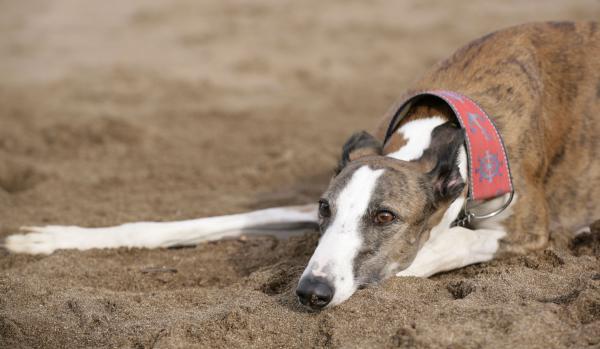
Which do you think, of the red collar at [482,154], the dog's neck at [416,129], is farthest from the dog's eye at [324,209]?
the red collar at [482,154]

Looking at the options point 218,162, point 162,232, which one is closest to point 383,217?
point 162,232

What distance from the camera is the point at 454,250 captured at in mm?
4332

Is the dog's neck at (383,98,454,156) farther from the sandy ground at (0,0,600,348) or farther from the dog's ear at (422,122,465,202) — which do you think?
the sandy ground at (0,0,600,348)

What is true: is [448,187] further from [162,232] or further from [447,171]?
[162,232]

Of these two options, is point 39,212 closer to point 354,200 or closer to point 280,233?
point 280,233

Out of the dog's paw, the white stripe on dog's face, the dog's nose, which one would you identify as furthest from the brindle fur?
the dog's paw

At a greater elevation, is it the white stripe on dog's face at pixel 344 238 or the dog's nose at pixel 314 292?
the white stripe on dog's face at pixel 344 238

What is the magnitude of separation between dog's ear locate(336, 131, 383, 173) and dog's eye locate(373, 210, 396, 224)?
0.48 metres

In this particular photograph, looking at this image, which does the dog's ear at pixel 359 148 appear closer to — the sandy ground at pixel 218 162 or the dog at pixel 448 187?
the dog at pixel 448 187

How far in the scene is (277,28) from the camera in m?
11.3

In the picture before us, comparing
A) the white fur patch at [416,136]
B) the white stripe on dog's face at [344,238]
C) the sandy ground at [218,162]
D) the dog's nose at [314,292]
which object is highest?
the white fur patch at [416,136]

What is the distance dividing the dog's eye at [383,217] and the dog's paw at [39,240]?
224cm

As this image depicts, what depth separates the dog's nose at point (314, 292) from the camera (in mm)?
3449

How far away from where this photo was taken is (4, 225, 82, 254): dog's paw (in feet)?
16.1
